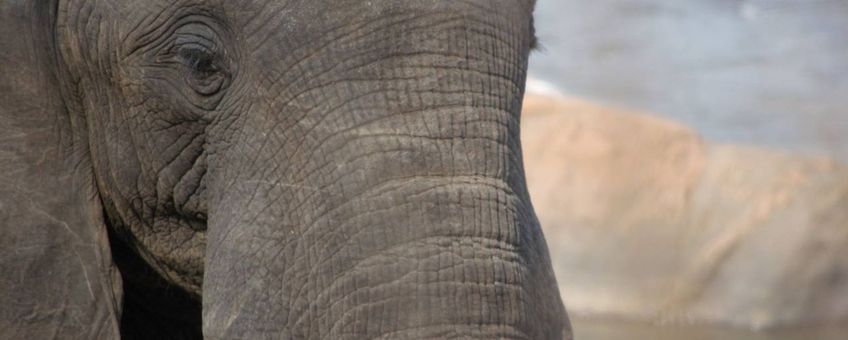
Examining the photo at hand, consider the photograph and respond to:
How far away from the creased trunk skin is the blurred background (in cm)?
707

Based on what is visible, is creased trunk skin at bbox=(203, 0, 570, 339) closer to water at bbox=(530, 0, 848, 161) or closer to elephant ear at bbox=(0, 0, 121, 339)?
elephant ear at bbox=(0, 0, 121, 339)

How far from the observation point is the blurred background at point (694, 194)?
10750mm

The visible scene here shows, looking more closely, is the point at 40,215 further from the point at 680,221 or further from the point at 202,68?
the point at 680,221

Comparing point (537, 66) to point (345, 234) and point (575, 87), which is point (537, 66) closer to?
point (575, 87)

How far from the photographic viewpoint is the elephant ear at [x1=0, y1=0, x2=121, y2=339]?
137 inches

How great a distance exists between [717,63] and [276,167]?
9.68 metres

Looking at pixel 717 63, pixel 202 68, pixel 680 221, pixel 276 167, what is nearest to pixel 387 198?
pixel 276 167

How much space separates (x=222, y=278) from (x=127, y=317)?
793 millimetres

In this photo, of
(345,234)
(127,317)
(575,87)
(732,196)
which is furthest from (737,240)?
(345,234)

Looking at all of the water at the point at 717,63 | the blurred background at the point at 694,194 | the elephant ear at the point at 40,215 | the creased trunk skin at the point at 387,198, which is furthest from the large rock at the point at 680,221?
the creased trunk skin at the point at 387,198

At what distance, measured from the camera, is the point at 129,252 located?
12.2 feet

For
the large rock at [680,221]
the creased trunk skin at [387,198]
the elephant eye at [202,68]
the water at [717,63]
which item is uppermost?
the water at [717,63]

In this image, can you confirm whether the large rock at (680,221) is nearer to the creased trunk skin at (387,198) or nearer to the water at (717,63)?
the water at (717,63)

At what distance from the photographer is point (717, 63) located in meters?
Result: 12.7
